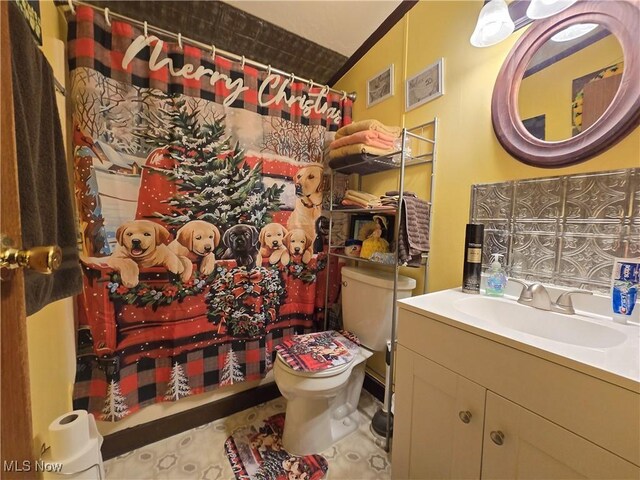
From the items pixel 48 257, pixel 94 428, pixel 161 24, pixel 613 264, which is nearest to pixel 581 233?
pixel 613 264

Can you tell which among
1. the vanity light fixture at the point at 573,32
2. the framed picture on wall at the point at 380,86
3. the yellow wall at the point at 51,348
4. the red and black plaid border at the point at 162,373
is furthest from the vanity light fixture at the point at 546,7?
the red and black plaid border at the point at 162,373

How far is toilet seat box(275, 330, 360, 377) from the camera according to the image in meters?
1.09

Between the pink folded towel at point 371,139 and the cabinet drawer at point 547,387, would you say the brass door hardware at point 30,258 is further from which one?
the pink folded towel at point 371,139

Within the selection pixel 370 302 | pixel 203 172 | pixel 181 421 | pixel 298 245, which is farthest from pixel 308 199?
pixel 181 421

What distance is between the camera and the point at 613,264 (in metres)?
0.74

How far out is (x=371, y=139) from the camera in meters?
1.26

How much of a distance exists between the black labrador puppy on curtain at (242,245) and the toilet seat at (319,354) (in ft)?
1.57

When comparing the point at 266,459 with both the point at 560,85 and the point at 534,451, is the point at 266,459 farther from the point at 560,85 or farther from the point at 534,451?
the point at 560,85

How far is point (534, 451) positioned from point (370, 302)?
2.66 feet

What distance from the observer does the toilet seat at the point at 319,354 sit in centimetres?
109

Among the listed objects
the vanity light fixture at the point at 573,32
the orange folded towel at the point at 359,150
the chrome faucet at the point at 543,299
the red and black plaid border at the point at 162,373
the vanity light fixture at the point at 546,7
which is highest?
the vanity light fixture at the point at 546,7

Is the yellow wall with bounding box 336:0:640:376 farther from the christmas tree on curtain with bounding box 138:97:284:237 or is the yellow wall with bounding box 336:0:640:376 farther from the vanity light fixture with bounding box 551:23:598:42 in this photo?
the christmas tree on curtain with bounding box 138:97:284:237

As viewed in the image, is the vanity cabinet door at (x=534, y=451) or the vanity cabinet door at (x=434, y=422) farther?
the vanity cabinet door at (x=434, y=422)

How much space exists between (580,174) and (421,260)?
25.2 inches
